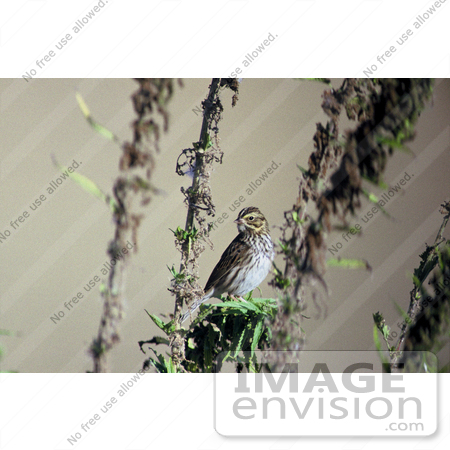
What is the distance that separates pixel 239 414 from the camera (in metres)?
3.37

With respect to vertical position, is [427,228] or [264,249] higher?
[264,249]

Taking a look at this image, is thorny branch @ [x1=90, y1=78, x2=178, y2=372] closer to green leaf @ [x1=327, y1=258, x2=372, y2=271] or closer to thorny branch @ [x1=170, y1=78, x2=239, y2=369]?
thorny branch @ [x1=170, y1=78, x2=239, y2=369]

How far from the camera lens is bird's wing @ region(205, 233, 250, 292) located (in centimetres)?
411

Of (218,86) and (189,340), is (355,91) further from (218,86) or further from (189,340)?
(189,340)

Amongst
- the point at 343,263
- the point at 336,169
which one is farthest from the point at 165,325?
the point at 336,169

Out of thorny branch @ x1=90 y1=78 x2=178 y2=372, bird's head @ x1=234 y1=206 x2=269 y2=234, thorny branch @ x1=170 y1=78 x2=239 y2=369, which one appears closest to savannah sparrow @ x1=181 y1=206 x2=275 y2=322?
bird's head @ x1=234 y1=206 x2=269 y2=234

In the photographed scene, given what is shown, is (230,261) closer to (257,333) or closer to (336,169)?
(257,333)

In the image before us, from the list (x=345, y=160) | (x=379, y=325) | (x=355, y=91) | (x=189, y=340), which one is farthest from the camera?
(x=189, y=340)

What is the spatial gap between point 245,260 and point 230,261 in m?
0.12

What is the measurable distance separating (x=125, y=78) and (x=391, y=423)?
107 inches

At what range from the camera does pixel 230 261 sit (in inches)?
168

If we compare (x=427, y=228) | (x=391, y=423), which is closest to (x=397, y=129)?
(x=427, y=228)

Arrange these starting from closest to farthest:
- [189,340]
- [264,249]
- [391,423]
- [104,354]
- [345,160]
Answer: [104,354], [345,160], [189,340], [391,423], [264,249]

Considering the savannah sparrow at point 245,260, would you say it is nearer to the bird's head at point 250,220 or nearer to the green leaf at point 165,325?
the bird's head at point 250,220
